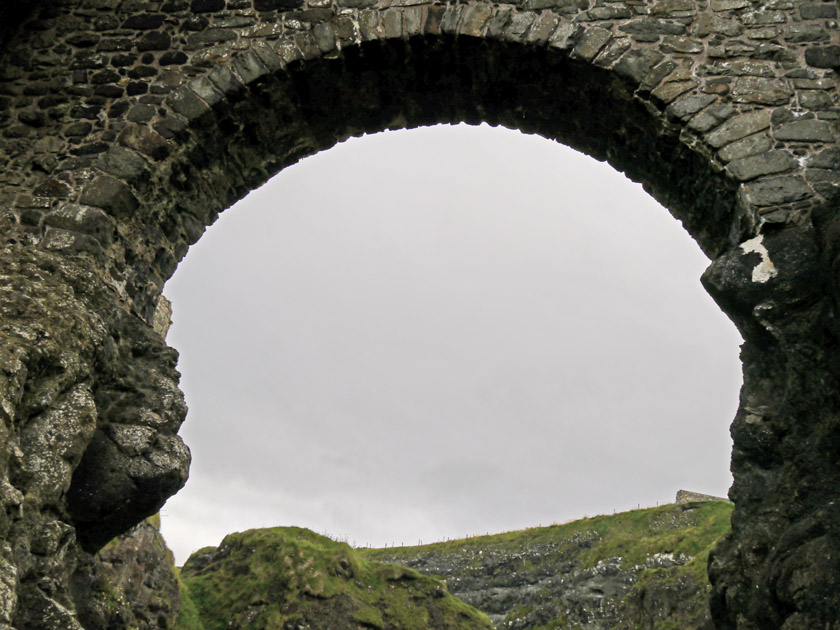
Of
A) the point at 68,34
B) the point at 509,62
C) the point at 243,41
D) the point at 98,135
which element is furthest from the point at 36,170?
the point at 509,62

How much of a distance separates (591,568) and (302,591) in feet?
30.1

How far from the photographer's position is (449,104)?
23.2 ft

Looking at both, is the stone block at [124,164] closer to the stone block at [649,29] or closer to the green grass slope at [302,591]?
the stone block at [649,29]

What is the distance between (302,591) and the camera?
30.2 ft

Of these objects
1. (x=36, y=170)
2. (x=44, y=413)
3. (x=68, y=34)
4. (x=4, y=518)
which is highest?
(x=68, y=34)

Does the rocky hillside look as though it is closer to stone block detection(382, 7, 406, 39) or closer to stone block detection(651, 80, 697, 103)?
stone block detection(651, 80, 697, 103)

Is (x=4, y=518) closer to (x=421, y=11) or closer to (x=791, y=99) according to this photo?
(x=421, y=11)

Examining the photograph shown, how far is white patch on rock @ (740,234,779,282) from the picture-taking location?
16.6ft

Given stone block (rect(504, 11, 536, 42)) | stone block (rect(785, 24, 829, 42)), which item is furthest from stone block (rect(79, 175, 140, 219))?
stone block (rect(785, 24, 829, 42))

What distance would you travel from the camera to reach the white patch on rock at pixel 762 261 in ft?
16.6

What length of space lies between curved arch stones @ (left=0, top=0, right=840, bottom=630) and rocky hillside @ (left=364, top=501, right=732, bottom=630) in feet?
16.7

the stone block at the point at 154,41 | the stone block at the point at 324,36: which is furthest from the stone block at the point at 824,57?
the stone block at the point at 154,41

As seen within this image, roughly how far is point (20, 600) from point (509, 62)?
5.56m

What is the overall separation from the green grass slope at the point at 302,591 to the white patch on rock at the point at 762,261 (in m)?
6.70
